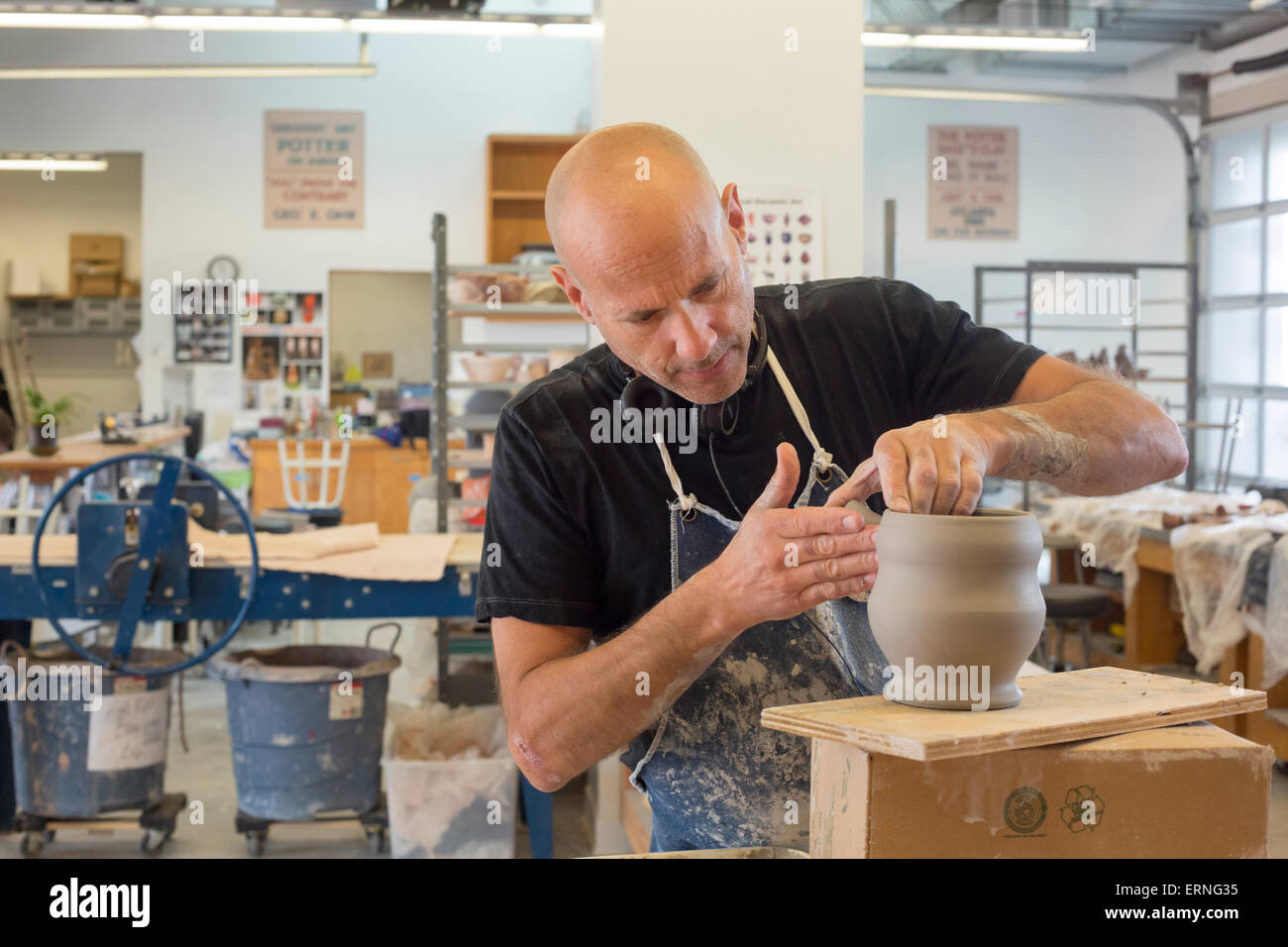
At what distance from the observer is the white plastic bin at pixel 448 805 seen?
3184mm

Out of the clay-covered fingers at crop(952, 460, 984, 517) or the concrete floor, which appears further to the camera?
the concrete floor

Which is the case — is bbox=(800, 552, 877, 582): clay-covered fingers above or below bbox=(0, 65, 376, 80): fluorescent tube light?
below

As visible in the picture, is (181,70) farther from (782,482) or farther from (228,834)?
(782,482)

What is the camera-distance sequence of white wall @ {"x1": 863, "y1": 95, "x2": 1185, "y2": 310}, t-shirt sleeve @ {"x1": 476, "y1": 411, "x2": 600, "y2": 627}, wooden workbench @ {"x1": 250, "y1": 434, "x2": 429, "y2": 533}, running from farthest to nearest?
white wall @ {"x1": 863, "y1": 95, "x2": 1185, "y2": 310} < wooden workbench @ {"x1": 250, "y1": 434, "x2": 429, "y2": 533} < t-shirt sleeve @ {"x1": 476, "y1": 411, "x2": 600, "y2": 627}

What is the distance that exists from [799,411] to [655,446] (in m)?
0.20

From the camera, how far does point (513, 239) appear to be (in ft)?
28.2

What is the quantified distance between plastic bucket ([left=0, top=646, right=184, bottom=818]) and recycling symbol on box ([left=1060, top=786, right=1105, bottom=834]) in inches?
119

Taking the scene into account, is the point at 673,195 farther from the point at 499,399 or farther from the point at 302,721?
the point at 499,399

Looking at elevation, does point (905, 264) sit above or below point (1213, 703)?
above

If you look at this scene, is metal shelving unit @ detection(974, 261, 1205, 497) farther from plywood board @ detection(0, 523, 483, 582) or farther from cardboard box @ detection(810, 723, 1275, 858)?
cardboard box @ detection(810, 723, 1275, 858)

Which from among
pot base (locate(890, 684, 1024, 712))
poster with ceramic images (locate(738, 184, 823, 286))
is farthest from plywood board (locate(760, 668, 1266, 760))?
poster with ceramic images (locate(738, 184, 823, 286))

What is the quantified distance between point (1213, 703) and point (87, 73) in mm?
8371

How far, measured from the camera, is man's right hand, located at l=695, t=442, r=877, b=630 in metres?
1.17

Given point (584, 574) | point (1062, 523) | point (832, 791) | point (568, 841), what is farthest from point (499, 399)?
point (832, 791)
